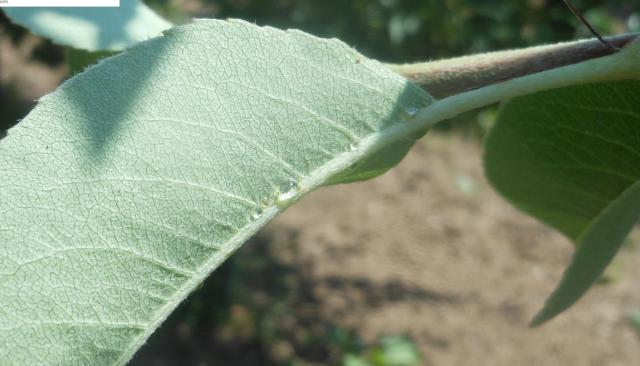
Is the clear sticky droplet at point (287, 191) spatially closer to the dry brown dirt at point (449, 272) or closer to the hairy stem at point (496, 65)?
the hairy stem at point (496, 65)

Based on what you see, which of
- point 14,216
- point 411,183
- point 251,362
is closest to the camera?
point 14,216

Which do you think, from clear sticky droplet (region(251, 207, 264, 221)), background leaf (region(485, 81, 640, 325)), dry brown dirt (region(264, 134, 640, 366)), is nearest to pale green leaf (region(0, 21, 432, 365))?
clear sticky droplet (region(251, 207, 264, 221))

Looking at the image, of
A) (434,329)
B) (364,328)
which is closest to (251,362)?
(364,328)

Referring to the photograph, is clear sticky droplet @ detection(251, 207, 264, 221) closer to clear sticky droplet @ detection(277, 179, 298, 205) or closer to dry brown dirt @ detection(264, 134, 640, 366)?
clear sticky droplet @ detection(277, 179, 298, 205)

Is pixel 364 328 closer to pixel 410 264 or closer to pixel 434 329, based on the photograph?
pixel 434 329

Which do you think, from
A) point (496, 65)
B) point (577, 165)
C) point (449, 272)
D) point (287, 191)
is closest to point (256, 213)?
point (287, 191)

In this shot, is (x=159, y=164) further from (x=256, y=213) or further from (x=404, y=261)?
(x=404, y=261)
